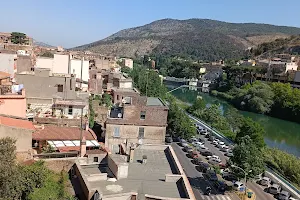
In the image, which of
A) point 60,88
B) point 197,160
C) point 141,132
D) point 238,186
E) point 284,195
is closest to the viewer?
point 284,195

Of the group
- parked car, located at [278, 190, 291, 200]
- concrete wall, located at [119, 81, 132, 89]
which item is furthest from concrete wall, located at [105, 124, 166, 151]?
concrete wall, located at [119, 81, 132, 89]

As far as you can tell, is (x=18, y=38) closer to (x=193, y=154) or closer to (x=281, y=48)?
(x=193, y=154)

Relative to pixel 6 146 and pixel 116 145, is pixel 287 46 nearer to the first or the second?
pixel 116 145

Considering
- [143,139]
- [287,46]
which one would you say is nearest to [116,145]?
[143,139]

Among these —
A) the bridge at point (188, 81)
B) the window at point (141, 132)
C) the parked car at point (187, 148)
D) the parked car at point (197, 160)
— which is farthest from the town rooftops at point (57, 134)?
the bridge at point (188, 81)

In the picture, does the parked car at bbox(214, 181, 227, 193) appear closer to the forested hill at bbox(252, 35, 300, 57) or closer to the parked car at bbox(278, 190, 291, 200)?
the parked car at bbox(278, 190, 291, 200)

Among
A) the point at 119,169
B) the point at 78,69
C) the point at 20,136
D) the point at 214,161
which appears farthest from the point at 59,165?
the point at 78,69

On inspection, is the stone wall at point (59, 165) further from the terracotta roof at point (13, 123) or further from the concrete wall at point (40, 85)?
the concrete wall at point (40, 85)
